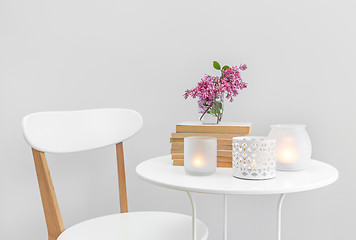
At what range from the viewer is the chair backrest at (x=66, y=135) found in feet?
3.56

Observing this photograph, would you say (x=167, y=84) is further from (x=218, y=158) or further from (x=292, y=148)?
(x=292, y=148)

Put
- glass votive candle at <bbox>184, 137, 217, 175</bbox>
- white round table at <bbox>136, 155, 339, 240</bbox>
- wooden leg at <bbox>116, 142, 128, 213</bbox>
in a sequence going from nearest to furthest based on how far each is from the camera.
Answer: white round table at <bbox>136, 155, 339, 240</bbox>
glass votive candle at <bbox>184, 137, 217, 175</bbox>
wooden leg at <bbox>116, 142, 128, 213</bbox>

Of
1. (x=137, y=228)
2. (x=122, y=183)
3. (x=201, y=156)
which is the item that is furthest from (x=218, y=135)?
(x=122, y=183)

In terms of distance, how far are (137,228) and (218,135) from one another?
15.3 inches

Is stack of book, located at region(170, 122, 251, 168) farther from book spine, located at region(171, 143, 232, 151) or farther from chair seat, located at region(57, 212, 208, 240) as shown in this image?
chair seat, located at region(57, 212, 208, 240)

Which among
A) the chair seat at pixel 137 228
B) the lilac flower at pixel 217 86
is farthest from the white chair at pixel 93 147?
the lilac flower at pixel 217 86

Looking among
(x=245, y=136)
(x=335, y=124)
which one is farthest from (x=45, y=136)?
(x=335, y=124)

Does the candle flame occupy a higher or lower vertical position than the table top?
higher

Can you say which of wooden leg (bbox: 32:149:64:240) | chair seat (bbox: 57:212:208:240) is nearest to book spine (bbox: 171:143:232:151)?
chair seat (bbox: 57:212:208:240)

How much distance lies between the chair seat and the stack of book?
0.21 meters

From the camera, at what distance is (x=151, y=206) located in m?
1.55

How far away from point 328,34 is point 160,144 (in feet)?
2.78

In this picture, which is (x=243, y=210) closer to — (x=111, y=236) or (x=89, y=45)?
(x=111, y=236)

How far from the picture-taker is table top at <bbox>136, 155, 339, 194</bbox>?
79 centimetres
